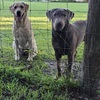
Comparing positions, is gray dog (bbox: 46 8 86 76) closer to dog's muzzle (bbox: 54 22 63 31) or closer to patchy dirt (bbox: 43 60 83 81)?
dog's muzzle (bbox: 54 22 63 31)

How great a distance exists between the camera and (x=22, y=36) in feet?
20.5

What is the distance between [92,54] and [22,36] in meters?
2.82

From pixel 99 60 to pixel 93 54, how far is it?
0.13 m

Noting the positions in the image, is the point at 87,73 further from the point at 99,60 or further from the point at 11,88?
the point at 11,88

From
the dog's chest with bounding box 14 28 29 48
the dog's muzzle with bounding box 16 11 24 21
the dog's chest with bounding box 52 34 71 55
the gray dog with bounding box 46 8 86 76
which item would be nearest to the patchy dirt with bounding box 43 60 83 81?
the gray dog with bounding box 46 8 86 76

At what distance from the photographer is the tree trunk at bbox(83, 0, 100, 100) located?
3.57 meters

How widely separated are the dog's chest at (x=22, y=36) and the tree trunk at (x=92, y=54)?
269cm

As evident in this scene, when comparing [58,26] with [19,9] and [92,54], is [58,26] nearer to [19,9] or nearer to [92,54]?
[92,54]

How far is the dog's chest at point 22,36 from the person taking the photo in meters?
6.20

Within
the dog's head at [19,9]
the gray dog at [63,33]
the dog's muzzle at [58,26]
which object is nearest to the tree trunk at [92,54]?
the gray dog at [63,33]

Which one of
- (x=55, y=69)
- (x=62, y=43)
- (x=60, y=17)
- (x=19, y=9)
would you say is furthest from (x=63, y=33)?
(x=19, y=9)

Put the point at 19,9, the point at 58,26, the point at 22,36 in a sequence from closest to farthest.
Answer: the point at 58,26 < the point at 19,9 < the point at 22,36

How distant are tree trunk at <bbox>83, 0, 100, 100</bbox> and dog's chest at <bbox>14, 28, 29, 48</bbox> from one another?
269 centimetres

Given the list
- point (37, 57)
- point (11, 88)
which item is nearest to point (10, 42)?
point (37, 57)
